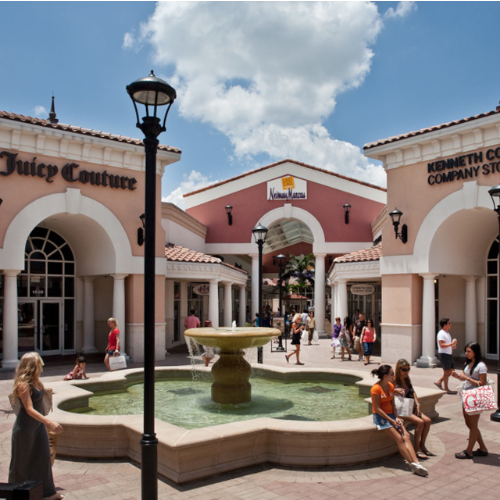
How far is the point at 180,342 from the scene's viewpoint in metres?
24.0

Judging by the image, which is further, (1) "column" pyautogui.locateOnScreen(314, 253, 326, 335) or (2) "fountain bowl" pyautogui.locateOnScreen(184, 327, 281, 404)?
(1) "column" pyautogui.locateOnScreen(314, 253, 326, 335)

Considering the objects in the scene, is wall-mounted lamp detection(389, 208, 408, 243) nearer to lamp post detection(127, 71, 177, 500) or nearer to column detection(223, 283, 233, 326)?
column detection(223, 283, 233, 326)

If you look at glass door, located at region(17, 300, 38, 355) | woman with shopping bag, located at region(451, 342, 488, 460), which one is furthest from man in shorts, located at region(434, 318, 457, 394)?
glass door, located at region(17, 300, 38, 355)

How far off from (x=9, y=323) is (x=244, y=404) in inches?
332

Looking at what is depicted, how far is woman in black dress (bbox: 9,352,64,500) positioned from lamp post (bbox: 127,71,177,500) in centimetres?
88

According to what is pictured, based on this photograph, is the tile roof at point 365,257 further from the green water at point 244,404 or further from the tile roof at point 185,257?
the green water at point 244,404

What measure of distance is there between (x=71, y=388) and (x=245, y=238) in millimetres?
21042

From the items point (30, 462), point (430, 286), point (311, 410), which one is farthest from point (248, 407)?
point (430, 286)

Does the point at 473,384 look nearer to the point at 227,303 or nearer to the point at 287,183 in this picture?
the point at 227,303

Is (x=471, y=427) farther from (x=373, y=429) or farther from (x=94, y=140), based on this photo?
(x=94, y=140)

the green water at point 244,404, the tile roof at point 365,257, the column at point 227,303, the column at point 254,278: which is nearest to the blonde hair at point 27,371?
the green water at point 244,404

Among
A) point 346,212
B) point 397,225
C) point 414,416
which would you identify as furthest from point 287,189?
point 414,416

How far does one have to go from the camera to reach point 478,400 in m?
6.67

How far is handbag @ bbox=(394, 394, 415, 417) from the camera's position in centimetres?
664
